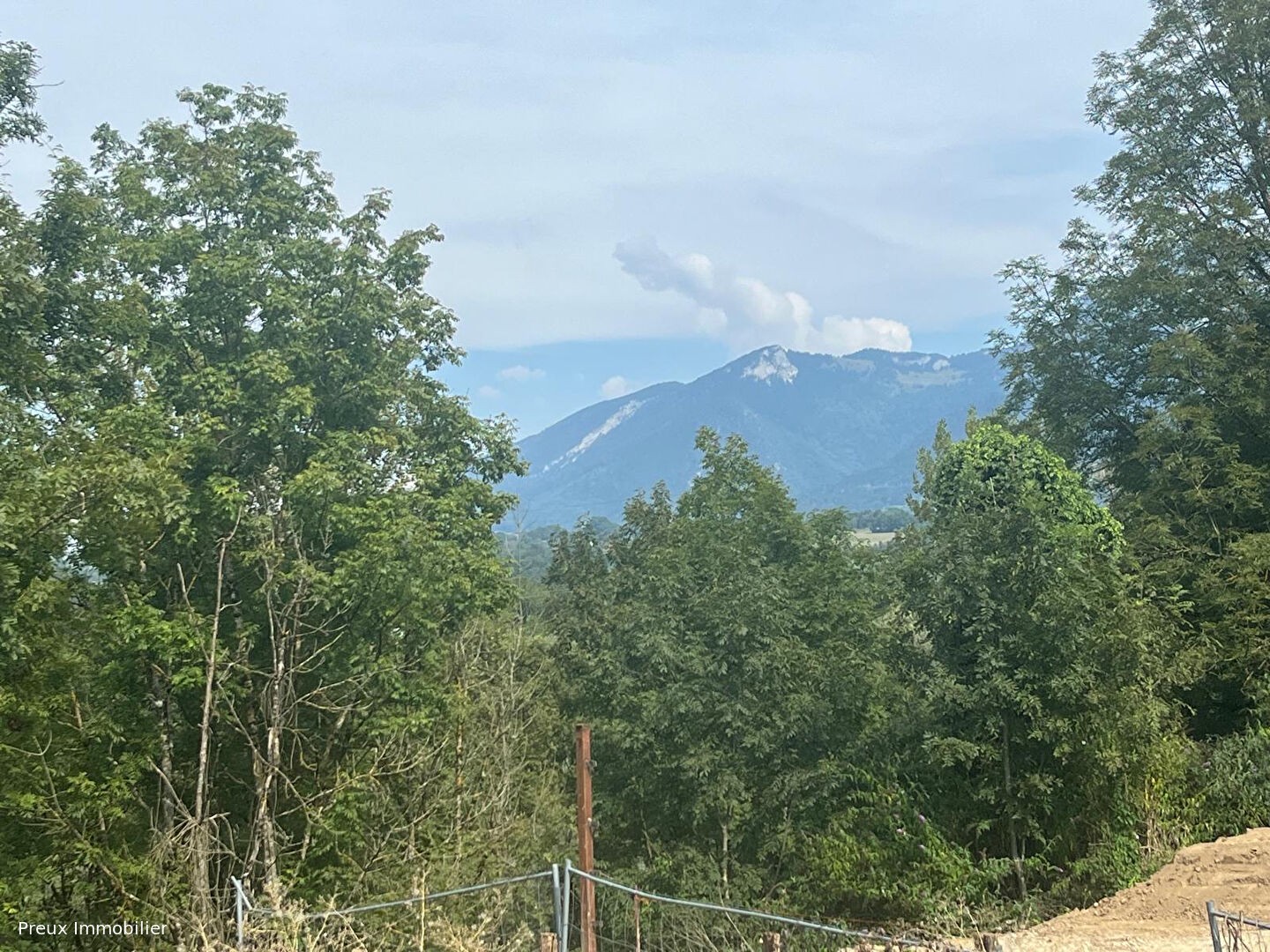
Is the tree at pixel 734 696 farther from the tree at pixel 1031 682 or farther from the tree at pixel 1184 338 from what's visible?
the tree at pixel 1184 338

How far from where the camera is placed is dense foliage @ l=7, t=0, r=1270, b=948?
37.5 feet

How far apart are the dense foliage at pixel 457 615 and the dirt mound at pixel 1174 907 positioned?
0.75 metres

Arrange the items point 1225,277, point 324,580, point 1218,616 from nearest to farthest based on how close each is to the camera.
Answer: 1. point 324,580
2. point 1218,616
3. point 1225,277

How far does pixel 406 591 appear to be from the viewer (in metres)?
12.9

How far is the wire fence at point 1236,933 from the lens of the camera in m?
6.40

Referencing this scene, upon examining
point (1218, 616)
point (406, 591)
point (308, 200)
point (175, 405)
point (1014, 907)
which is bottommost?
point (1014, 907)

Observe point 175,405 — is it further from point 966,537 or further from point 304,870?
point 966,537

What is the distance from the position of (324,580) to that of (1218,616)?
13.5 metres

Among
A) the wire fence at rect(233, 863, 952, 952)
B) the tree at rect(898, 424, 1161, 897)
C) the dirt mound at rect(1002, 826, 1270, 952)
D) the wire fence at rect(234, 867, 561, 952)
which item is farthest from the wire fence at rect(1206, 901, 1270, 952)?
the wire fence at rect(234, 867, 561, 952)

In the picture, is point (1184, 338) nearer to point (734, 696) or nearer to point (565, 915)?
point (734, 696)

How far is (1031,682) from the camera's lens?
38.1 ft

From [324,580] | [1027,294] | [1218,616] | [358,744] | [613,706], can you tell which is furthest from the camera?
[1027,294]

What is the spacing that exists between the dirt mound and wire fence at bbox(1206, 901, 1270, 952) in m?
0.17

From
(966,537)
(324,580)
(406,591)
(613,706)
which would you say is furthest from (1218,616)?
(324,580)
